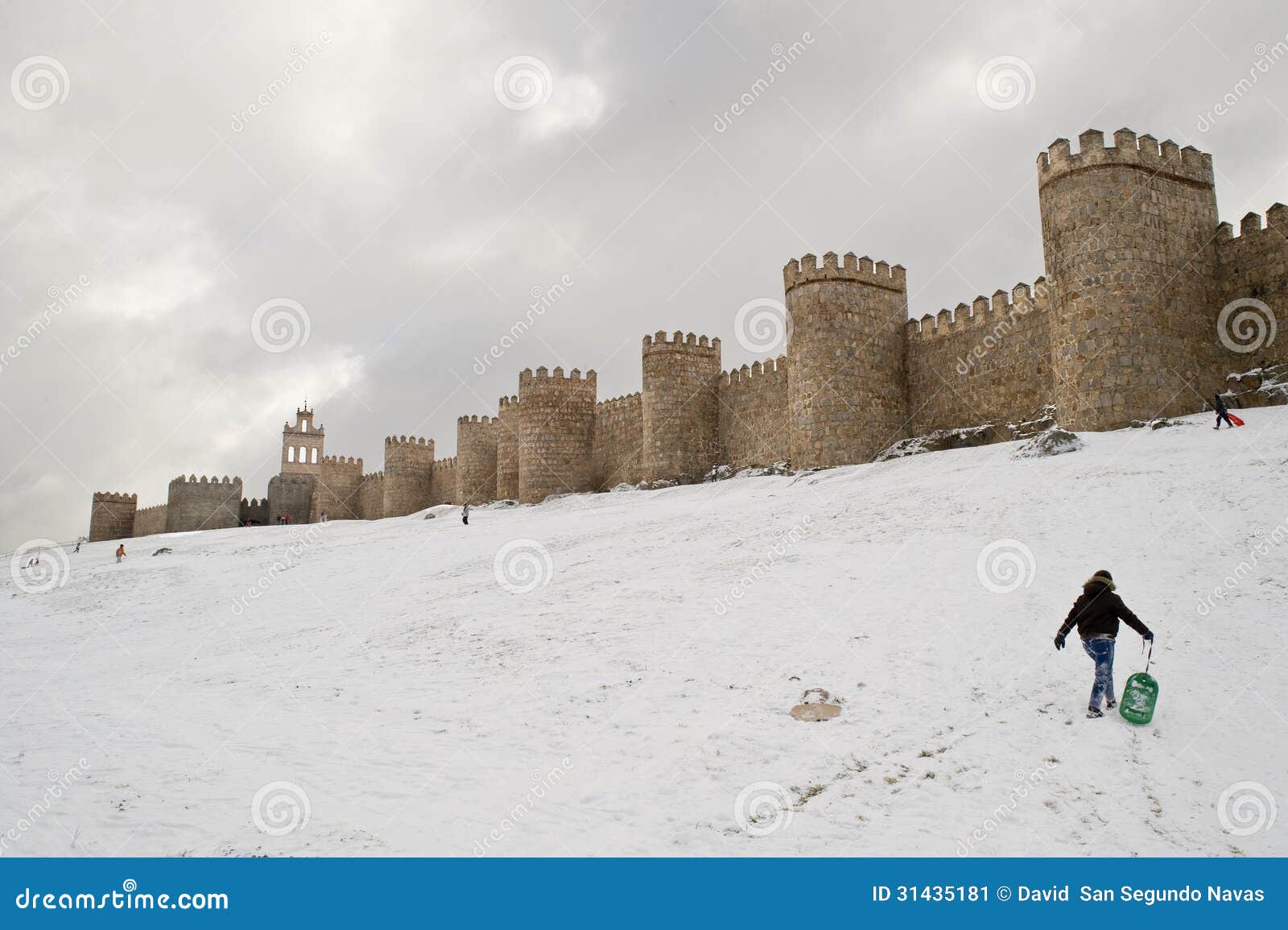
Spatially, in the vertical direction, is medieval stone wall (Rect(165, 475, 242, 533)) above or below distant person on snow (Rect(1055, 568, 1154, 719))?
above

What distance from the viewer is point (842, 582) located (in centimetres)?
1231

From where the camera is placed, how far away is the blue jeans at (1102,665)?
7.80 meters

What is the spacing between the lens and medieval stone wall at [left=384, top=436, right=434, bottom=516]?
50.8 meters

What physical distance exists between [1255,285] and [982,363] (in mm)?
6666

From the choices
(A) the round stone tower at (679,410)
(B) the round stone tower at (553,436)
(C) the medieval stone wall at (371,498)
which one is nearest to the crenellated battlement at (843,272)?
(A) the round stone tower at (679,410)

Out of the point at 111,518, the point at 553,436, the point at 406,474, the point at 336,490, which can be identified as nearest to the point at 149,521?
the point at 111,518

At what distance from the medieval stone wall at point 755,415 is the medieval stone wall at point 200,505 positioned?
36816 millimetres

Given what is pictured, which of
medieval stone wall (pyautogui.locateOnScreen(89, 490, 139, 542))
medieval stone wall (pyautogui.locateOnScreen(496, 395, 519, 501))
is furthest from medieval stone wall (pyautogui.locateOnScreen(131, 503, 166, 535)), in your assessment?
medieval stone wall (pyautogui.locateOnScreen(496, 395, 519, 501))

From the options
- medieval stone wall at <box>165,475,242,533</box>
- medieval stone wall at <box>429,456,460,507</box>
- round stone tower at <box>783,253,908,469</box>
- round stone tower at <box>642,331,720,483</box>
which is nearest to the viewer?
round stone tower at <box>783,253,908,469</box>

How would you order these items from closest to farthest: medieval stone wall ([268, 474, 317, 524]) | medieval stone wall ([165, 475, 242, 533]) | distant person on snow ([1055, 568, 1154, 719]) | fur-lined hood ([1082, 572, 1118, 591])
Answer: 1. distant person on snow ([1055, 568, 1154, 719])
2. fur-lined hood ([1082, 572, 1118, 591])
3. medieval stone wall ([165, 475, 242, 533])
4. medieval stone wall ([268, 474, 317, 524])

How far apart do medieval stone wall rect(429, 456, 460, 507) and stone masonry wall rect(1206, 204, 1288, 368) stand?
121 ft

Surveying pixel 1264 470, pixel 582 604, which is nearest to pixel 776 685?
pixel 582 604

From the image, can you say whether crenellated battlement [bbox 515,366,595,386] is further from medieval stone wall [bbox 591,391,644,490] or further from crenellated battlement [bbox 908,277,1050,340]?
crenellated battlement [bbox 908,277,1050,340]

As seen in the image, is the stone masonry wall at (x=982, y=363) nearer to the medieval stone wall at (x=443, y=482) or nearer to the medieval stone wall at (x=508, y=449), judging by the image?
the medieval stone wall at (x=508, y=449)
